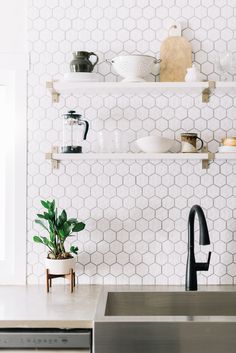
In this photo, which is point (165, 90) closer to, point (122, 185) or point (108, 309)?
point (122, 185)

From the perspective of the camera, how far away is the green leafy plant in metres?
2.21

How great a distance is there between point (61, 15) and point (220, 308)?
168 centimetres

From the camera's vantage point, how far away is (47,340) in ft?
5.79

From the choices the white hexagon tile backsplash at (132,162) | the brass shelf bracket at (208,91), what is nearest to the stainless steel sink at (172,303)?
the white hexagon tile backsplash at (132,162)

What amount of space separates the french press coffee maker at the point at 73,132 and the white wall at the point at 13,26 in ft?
1.65

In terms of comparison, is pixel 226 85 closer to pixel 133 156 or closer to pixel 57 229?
pixel 133 156

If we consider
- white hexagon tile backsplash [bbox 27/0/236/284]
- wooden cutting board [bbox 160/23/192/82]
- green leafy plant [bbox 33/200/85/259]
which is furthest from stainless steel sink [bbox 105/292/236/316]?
wooden cutting board [bbox 160/23/192/82]

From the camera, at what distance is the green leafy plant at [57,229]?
221cm

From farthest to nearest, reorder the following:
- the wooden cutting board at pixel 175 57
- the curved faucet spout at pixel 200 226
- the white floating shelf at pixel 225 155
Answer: the wooden cutting board at pixel 175 57
the white floating shelf at pixel 225 155
the curved faucet spout at pixel 200 226

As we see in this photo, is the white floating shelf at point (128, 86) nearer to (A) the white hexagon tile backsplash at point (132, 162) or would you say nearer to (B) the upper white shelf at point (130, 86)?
(B) the upper white shelf at point (130, 86)

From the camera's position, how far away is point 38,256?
7.88 feet

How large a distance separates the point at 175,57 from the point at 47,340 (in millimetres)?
1480

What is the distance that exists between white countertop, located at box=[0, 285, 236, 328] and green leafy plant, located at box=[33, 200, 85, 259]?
19 centimetres

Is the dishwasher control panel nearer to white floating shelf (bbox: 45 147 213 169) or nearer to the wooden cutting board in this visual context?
white floating shelf (bbox: 45 147 213 169)
